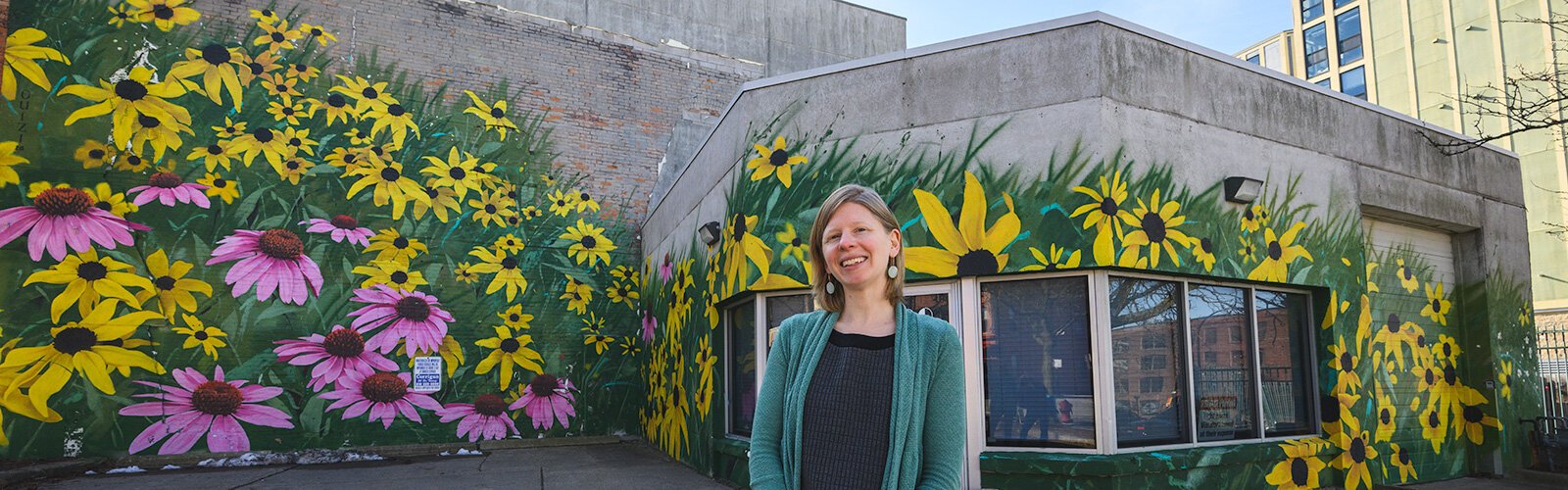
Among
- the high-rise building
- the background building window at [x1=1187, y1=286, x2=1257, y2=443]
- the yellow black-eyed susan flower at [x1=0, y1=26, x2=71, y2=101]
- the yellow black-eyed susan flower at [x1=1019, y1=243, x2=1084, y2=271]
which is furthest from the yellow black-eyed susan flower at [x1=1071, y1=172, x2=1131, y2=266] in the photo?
the high-rise building

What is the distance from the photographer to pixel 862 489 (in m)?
2.08

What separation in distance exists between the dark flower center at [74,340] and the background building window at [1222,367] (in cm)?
1205

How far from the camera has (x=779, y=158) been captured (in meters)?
7.94

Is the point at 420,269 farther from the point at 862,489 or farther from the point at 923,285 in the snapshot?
the point at 862,489

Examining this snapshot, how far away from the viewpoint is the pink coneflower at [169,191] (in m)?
11.0

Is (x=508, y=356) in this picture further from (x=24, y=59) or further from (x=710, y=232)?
(x=24, y=59)

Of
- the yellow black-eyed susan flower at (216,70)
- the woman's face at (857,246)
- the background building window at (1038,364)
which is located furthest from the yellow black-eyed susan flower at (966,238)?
the yellow black-eyed susan flower at (216,70)

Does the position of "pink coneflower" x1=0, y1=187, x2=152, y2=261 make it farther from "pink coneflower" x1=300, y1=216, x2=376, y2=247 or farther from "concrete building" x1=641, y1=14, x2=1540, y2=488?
"concrete building" x1=641, y1=14, x2=1540, y2=488

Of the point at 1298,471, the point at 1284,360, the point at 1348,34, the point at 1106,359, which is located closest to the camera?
the point at 1106,359

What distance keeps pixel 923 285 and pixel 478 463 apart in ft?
21.0

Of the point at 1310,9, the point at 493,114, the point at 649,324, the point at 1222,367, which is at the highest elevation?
the point at 1310,9

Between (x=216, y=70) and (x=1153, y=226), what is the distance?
37.7ft

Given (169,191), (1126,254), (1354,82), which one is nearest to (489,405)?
(169,191)

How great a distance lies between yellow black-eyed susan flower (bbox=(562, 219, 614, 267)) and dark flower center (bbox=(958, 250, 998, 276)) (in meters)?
7.85
